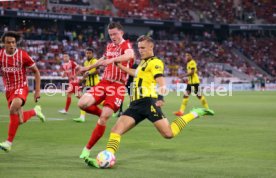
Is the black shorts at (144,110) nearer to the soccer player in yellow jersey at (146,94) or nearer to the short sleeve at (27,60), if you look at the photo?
the soccer player in yellow jersey at (146,94)

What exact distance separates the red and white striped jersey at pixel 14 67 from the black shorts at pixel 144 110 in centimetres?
288

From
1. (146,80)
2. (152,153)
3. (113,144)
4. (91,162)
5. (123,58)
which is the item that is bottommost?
(152,153)

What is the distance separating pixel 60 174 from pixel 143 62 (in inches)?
96.8

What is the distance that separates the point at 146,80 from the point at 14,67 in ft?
10.2

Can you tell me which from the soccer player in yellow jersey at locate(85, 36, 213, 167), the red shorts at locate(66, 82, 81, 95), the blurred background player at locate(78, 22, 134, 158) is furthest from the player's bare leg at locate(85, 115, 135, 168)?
the red shorts at locate(66, 82, 81, 95)

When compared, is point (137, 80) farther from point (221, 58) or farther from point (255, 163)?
point (221, 58)

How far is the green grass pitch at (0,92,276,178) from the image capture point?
847 centimetres

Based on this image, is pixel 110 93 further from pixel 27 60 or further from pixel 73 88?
pixel 73 88

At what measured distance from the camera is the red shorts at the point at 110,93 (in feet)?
33.2

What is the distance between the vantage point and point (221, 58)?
65.6m

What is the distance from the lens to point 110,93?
34.2 ft

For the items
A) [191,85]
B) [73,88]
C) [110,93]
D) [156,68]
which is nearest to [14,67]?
[110,93]

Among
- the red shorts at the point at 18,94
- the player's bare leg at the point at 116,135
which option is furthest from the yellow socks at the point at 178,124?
the red shorts at the point at 18,94

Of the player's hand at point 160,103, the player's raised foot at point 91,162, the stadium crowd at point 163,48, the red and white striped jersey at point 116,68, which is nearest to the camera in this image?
the player's raised foot at point 91,162
